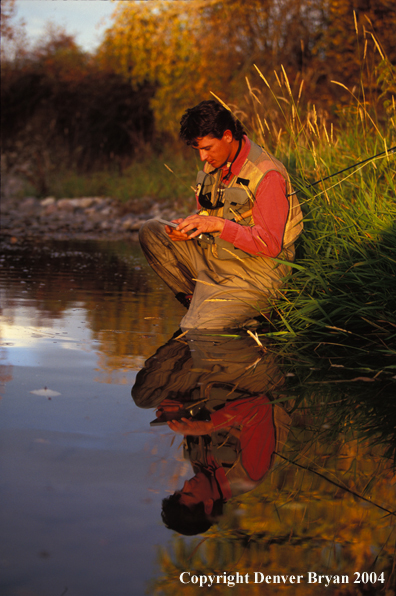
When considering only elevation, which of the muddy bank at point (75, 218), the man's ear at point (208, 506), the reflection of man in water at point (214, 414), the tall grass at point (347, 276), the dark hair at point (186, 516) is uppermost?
the tall grass at point (347, 276)

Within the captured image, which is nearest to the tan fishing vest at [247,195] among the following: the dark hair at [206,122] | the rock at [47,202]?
the dark hair at [206,122]

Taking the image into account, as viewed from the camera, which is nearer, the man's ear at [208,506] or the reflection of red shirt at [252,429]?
the man's ear at [208,506]

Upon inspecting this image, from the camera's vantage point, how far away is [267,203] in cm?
398

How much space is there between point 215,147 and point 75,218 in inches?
389

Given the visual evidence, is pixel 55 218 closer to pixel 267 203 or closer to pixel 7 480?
pixel 267 203

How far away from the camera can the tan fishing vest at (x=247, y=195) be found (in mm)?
4098

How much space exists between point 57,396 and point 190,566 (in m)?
1.35

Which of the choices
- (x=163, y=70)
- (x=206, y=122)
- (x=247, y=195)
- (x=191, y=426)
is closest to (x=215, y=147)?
(x=206, y=122)

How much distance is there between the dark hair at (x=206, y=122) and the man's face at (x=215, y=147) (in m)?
0.02

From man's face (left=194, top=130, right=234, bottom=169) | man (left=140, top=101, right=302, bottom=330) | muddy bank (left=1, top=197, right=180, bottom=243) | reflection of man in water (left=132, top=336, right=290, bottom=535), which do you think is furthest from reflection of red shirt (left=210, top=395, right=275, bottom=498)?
muddy bank (left=1, top=197, right=180, bottom=243)

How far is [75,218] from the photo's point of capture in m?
13.6

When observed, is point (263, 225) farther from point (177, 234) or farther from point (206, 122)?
point (206, 122)

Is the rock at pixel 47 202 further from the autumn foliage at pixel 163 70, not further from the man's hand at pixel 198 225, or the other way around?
the man's hand at pixel 198 225

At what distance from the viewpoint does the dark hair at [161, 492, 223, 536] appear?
1.78 m
